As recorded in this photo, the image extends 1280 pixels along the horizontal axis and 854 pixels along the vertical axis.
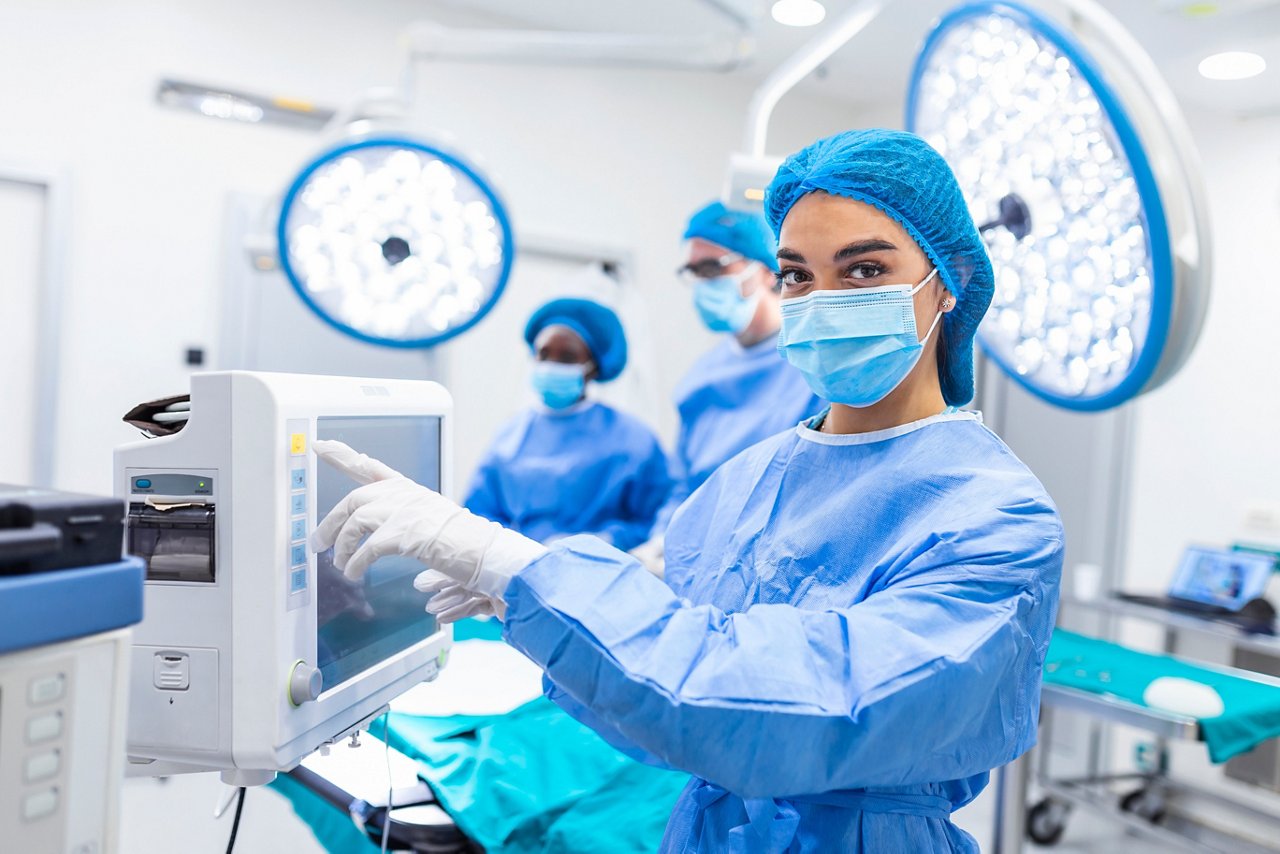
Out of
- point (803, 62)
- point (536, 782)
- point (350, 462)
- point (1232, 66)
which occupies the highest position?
point (1232, 66)

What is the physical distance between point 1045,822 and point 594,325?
2.27 meters

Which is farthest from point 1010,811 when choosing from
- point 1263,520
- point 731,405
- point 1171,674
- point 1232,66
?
point 1232,66

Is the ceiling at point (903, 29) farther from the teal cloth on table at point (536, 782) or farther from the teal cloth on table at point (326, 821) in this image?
the teal cloth on table at point (326, 821)

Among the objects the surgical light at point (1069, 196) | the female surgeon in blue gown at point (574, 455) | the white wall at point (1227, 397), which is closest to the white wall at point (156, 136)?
the female surgeon in blue gown at point (574, 455)

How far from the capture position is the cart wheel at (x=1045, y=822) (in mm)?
3162

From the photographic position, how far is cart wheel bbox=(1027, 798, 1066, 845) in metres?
3.16

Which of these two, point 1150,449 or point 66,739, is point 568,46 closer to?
point 66,739

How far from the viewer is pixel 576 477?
8.62 feet

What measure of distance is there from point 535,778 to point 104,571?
765 mm

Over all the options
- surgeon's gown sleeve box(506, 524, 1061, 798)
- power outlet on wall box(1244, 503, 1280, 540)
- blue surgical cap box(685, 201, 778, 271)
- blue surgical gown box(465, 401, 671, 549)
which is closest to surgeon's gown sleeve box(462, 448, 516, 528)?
blue surgical gown box(465, 401, 671, 549)

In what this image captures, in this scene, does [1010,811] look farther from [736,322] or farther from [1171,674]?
[736,322]

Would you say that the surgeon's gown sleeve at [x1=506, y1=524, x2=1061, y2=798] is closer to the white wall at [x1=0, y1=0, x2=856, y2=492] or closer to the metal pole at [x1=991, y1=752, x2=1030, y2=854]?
the metal pole at [x1=991, y1=752, x2=1030, y2=854]

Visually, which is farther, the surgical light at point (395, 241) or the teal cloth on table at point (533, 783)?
the surgical light at point (395, 241)

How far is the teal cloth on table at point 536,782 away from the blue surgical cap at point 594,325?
1.57 m
